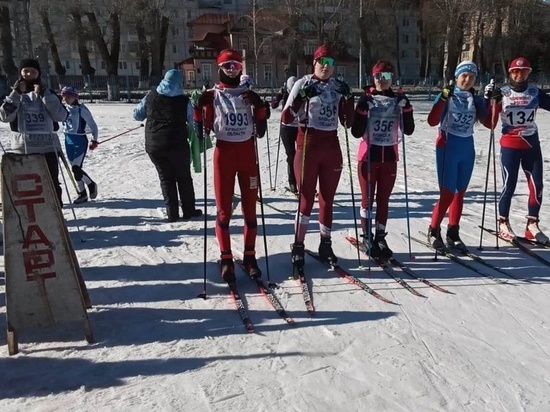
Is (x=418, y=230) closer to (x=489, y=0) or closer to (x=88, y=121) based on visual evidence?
(x=88, y=121)

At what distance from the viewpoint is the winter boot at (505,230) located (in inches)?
230

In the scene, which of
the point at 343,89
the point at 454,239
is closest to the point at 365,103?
the point at 343,89

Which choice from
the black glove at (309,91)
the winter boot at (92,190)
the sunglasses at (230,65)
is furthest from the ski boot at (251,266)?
the winter boot at (92,190)

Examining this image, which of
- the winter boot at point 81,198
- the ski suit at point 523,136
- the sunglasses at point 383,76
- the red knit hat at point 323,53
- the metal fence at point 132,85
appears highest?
the metal fence at point 132,85

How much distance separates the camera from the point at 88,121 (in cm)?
757

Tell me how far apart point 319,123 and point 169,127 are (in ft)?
7.99

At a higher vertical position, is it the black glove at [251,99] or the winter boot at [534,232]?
the black glove at [251,99]

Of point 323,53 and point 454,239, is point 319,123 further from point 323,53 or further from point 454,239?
point 454,239

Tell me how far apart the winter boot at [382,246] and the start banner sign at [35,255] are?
301 cm

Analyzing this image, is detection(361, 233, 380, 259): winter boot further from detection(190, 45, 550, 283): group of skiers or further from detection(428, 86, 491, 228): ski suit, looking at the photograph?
detection(428, 86, 491, 228): ski suit

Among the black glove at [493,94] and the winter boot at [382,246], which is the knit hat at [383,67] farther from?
the winter boot at [382,246]

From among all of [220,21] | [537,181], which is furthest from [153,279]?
[220,21]

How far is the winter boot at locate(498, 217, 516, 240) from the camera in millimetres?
5836

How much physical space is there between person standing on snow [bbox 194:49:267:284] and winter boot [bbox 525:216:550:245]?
3473mm
